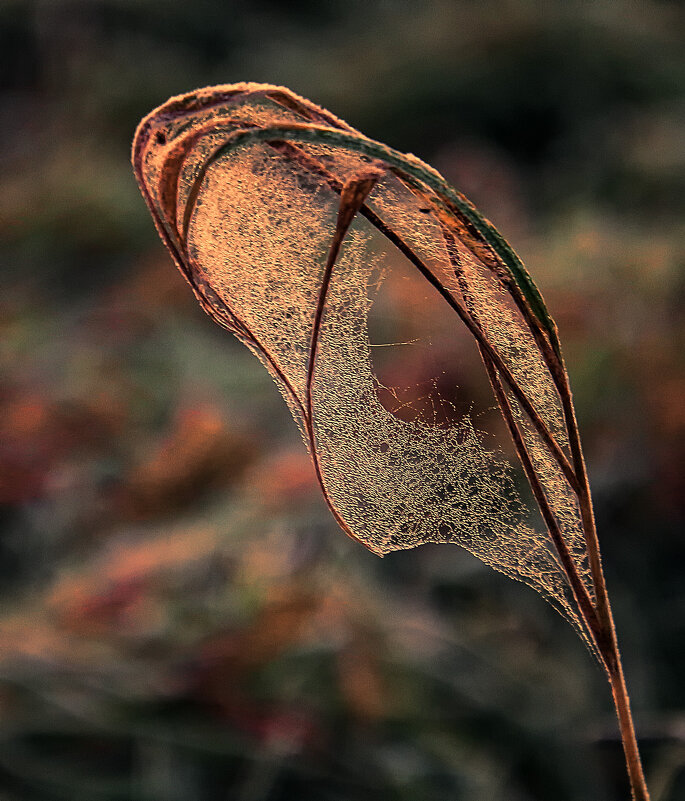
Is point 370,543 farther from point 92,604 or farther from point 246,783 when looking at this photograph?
point 92,604

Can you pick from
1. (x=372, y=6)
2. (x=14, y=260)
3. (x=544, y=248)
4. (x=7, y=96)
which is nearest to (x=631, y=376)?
(x=544, y=248)

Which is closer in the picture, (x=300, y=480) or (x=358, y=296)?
(x=358, y=296)

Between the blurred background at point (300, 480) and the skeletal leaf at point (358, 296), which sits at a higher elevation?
the skeletal leaf at point (358, 296)

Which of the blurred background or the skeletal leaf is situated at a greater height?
the skeletal leaf

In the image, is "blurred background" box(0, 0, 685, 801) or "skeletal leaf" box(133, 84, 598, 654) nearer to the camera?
"skeletal leaf" box(133, 84, 598, 654)

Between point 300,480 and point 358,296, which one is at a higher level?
point 358,296
